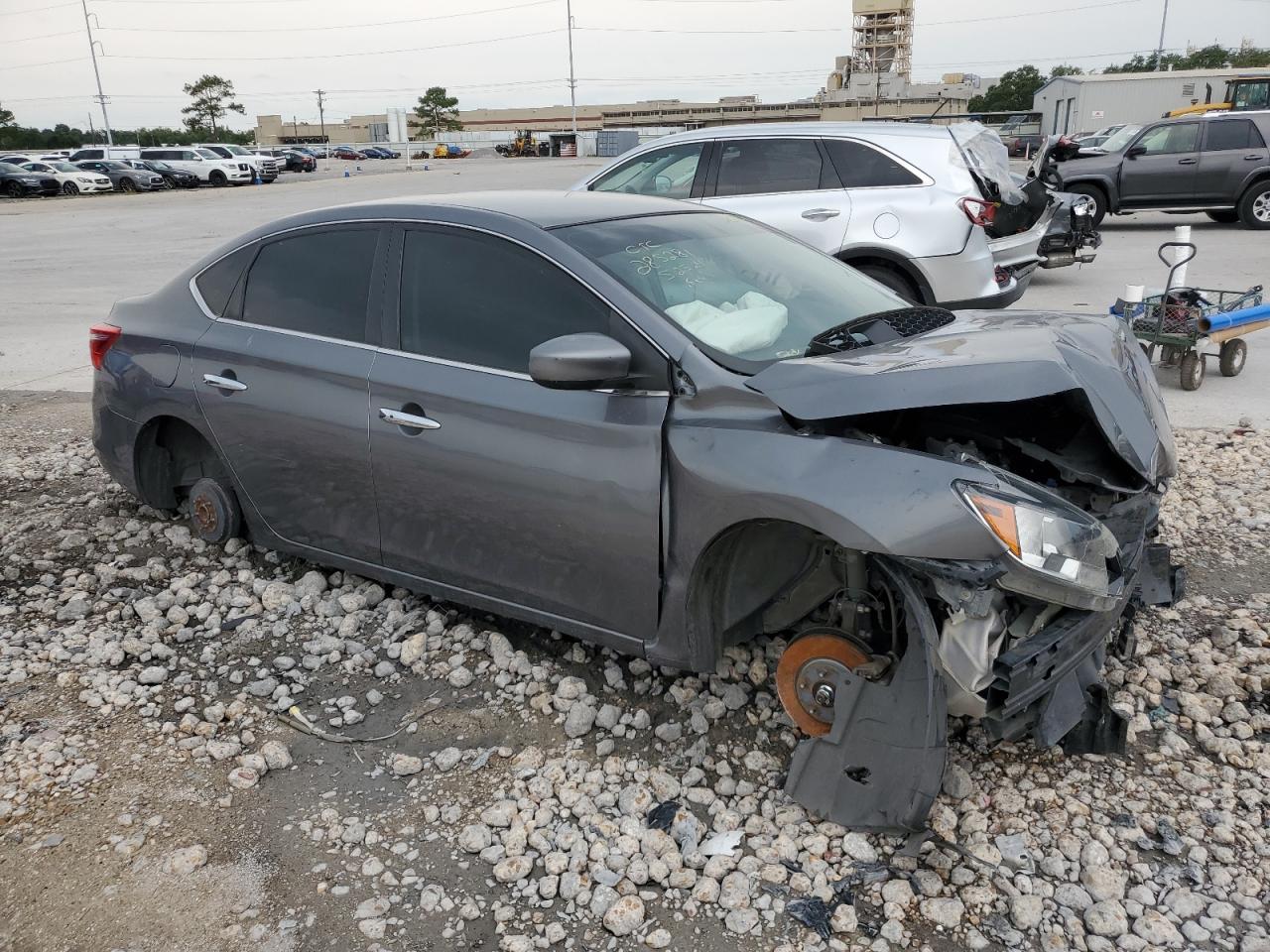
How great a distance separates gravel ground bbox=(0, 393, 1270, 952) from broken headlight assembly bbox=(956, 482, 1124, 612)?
2.34 feet

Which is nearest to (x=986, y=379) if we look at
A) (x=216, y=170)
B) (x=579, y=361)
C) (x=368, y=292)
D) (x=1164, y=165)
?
(x=579, y=361)

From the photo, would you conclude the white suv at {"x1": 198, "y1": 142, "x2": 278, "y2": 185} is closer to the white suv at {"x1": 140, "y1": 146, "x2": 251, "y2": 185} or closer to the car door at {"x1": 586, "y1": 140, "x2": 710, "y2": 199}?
the white suv at {"x1": 140, "y1": 146, "x2": 251, "y2": 185}

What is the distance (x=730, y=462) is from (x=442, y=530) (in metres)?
1.25

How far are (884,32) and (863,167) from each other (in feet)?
362

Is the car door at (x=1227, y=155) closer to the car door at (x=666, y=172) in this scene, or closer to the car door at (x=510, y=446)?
the car door at (x=666, y=172)

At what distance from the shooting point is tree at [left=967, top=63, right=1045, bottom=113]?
273 feet

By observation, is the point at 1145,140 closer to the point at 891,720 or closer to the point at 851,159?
the point at 851,159

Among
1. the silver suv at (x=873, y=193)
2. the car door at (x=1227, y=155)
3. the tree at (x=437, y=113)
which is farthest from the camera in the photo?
the tree at (x=437, y=113)

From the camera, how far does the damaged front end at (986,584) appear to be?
105 inches

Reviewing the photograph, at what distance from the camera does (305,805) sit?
3.14 metres

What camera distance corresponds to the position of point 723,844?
292cm

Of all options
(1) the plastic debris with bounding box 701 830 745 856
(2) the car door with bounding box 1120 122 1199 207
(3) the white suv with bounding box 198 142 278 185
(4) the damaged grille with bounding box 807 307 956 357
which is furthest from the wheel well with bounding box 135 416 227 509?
(3) the white suv with bounding box 198 142 278 185

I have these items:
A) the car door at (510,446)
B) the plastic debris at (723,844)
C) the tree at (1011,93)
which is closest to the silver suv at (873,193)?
the car door at (510,446)

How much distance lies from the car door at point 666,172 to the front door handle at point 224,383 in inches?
199
